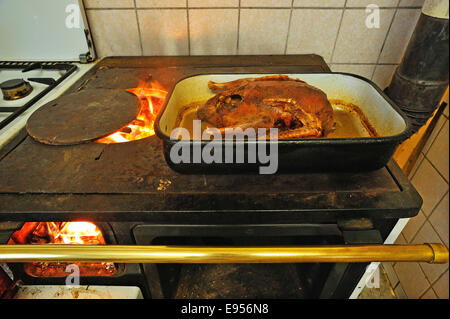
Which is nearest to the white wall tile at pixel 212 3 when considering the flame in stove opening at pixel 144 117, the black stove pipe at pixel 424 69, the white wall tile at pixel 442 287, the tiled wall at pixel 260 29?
the tiled wall at pixel 260 29

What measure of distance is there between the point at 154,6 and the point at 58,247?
1.12 meters

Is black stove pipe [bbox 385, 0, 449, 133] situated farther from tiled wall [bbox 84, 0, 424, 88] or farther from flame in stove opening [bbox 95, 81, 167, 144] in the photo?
flame in stove opening [bbox 95, 81, 167, 144]

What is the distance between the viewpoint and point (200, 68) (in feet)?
3.88

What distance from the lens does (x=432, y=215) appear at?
3.66ft

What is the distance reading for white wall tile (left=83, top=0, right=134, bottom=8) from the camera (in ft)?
3.88

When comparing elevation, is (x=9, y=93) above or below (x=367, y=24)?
below

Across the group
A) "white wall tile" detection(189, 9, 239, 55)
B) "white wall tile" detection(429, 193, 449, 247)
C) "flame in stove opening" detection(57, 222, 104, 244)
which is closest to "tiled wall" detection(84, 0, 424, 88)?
"white wall tile" detection(189, 9, 239, 55)

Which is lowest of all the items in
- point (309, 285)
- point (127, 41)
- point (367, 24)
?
point (309, 285)

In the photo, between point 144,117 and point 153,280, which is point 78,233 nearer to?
point 153,280

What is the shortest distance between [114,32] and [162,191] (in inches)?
40.6

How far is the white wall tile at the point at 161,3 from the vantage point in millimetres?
1182

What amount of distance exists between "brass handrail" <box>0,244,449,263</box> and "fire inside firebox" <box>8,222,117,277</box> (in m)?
0.19
